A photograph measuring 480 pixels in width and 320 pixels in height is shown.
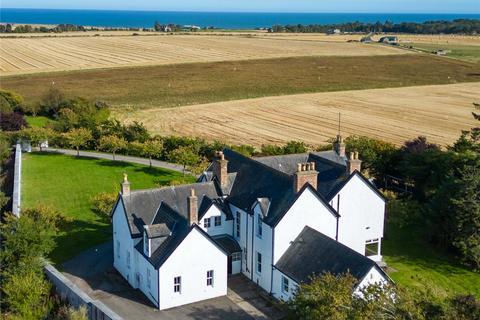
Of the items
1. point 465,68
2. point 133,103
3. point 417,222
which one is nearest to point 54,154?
point 133,103

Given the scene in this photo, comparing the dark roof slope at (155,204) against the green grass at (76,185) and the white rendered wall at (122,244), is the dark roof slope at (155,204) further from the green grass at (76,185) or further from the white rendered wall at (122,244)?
the green grass at (76,185)

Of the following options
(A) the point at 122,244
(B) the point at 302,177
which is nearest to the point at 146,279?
(A) the point at 122,244

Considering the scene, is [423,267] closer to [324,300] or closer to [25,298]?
[324,300]

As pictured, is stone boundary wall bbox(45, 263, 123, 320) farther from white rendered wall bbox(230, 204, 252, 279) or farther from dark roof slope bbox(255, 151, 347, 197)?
dark roof slope bbox(255, 151, 347, 197)

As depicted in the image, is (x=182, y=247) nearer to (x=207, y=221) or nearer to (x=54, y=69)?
(x=207, y=221)

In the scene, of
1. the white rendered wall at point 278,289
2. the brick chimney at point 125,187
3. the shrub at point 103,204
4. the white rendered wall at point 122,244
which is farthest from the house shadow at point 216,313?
the shrub at point 103,204
